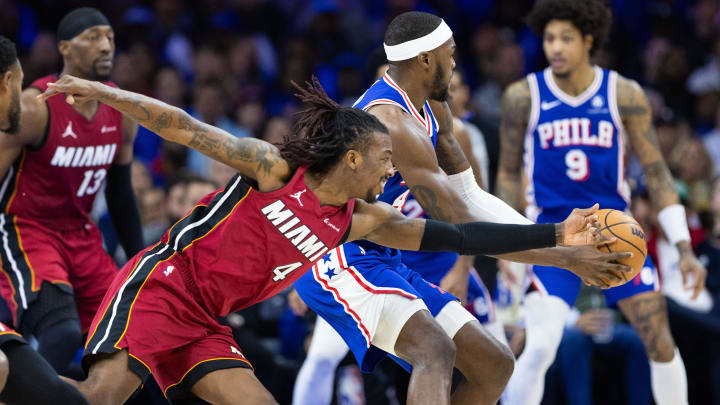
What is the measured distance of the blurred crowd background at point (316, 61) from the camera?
29.5 ft

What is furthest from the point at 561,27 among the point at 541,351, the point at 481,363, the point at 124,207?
the point at 124,207

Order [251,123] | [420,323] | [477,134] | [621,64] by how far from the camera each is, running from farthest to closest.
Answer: [621,64], [251,123], [477,134], [420,323]

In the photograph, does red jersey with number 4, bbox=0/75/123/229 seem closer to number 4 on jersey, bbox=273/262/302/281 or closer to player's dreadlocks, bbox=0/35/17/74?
player's dreadlocks, bbox=0/35/17/74

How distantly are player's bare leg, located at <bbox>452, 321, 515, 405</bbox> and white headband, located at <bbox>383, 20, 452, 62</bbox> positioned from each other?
1308 millimetres

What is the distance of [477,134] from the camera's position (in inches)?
297

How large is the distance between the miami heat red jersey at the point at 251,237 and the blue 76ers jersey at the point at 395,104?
0.52 metres

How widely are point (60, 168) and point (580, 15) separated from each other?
10.4ft

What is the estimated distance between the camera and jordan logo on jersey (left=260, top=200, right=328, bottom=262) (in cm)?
394

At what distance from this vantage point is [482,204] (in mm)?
4785

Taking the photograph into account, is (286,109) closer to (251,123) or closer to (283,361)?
(251,123)

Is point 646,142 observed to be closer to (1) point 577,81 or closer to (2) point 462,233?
(1) point 577,81

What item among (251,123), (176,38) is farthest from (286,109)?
(176,38)

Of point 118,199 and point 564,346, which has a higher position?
point 118,199

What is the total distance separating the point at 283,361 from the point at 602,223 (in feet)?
10.7
